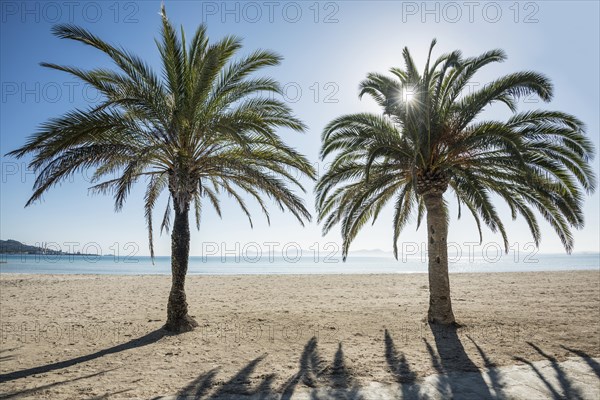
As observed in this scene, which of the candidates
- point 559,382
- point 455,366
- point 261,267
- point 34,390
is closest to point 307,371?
point 455,366

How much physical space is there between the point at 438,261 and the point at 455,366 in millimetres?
3772

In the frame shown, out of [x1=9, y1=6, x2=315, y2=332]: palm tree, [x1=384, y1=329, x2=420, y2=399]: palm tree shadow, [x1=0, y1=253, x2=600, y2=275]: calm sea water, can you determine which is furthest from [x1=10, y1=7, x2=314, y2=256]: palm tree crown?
[x1=0, y1=253, x2=600, y2=275]: calm sea water

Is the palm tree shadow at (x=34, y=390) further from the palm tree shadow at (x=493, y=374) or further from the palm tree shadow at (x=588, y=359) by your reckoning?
the palm tree shadow at (x=588, y=359)

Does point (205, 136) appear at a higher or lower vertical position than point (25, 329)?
higher

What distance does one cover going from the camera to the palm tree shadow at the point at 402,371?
514 centimetres

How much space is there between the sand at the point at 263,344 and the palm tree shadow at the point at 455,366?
0.14 feet

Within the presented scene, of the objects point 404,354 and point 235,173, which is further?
point 235,173

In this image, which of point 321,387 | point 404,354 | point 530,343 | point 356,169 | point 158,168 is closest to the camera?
point 321,387

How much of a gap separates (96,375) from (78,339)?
9.95ft

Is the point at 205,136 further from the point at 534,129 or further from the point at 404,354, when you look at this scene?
the point at 534,129

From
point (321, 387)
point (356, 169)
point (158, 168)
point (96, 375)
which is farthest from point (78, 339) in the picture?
point (356, 169)

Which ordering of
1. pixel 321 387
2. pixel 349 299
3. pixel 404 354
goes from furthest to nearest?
pixel 349 299
pixel 404 354
pixel 321 387

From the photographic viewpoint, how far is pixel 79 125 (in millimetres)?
7344

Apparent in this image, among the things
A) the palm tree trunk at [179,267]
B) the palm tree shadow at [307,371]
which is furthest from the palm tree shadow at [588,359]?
the palm tree trunk at [179,267]
